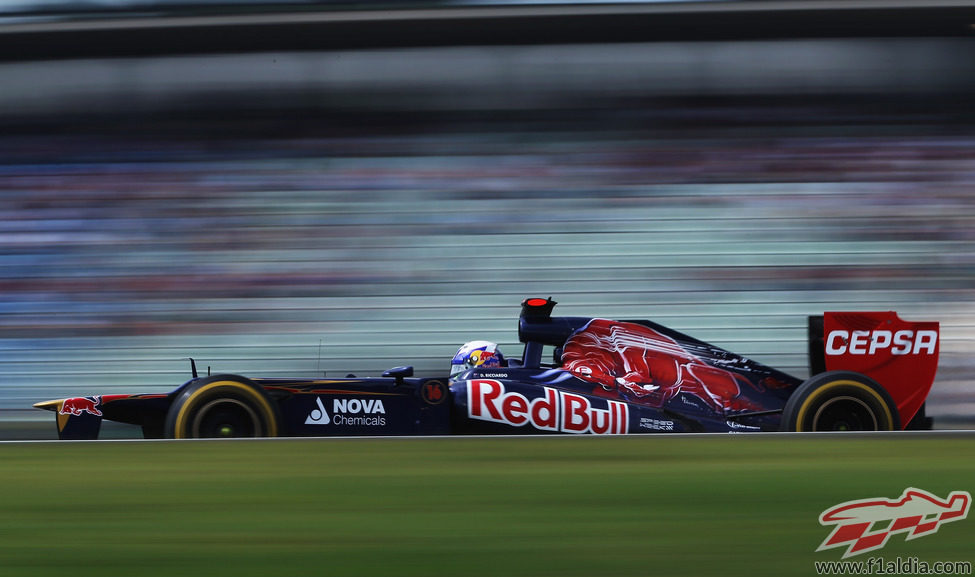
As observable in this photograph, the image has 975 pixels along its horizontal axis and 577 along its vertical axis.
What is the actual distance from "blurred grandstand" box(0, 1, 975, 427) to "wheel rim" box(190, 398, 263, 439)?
2809 mm

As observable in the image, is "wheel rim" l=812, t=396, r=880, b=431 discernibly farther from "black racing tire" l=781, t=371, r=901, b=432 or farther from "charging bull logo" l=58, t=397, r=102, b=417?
"charging bull logo" l=58, t=397, r=102, b=417

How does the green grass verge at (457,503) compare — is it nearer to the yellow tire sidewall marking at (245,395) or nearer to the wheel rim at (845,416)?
the yellow tire sidewall marking at (245,395)

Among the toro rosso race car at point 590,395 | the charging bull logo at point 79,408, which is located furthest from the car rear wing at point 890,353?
the charging bull logo at point 79,408

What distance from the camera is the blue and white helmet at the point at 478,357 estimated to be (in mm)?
7051

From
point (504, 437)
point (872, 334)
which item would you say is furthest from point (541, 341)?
point (872, 334)

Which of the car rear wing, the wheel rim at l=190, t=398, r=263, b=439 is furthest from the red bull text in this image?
the car rear wing

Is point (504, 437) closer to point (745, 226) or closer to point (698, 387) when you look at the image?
point (698, 387)

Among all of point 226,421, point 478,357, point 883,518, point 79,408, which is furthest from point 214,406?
point 883,518

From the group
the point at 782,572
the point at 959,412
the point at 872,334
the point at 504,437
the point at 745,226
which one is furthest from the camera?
the point at 745,226

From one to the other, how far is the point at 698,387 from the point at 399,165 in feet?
14.4

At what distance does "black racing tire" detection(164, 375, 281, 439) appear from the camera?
6.05 meters

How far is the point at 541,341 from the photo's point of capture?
269 inches

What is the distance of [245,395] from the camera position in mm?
6062

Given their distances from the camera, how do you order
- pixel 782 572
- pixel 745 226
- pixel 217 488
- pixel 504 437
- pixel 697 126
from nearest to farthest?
pixel 782 572 → pixel 217 488 → pixel 504 437 → pixel 745 226 → pixel 697 126
